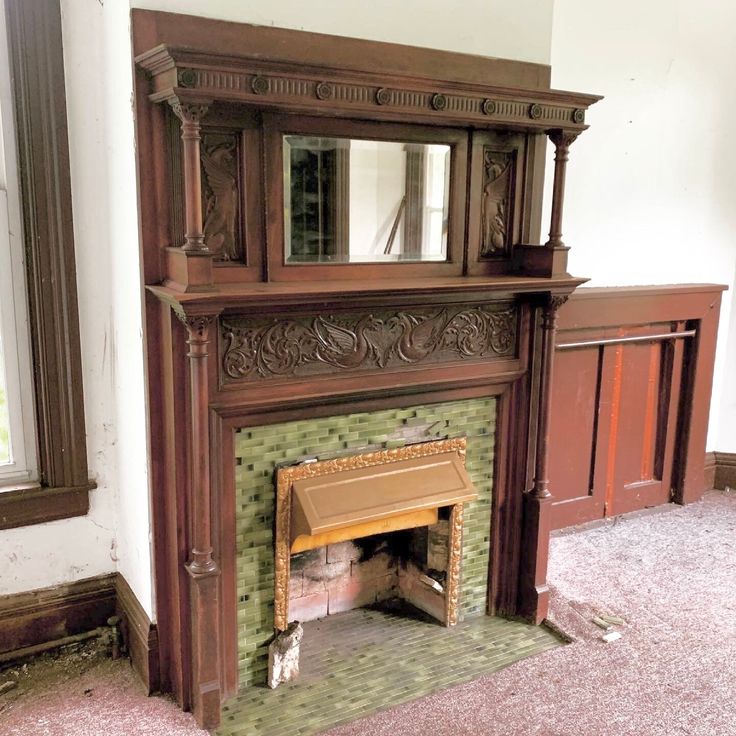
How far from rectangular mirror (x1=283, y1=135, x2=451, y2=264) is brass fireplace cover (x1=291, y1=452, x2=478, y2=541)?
0.62 metres

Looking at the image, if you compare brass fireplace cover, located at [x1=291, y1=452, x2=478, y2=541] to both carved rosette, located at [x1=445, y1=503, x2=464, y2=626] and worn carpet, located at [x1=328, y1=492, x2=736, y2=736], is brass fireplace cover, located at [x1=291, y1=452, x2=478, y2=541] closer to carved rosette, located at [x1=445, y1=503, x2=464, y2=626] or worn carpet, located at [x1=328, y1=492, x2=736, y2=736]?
carved rosette, located at [x1=445, y1=503, x2=464, y2=626]

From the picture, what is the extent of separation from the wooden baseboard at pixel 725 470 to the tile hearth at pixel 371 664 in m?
1.66

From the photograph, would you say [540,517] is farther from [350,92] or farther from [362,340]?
[350,92]

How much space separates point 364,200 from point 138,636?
1.42 m

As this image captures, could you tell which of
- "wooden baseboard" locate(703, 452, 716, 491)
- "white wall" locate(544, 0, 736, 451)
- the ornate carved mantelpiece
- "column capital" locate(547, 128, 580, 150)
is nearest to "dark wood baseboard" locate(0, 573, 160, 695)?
the ornate carved mantelpiece

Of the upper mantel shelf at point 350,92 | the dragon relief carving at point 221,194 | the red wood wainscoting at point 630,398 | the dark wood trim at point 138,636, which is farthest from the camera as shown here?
the red wood wainscoting at point 630,398

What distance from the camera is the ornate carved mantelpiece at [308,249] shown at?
6.04 feet

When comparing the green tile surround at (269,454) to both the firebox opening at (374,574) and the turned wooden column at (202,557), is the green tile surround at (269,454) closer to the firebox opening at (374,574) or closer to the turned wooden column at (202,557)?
the turned wooden column at (202,557)

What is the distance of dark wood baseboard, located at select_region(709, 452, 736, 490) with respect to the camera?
3689 millimetres

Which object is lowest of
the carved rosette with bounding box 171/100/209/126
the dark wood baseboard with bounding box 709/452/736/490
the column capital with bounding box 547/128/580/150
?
the dark wood baseboard with bounding box 709/452/736/490

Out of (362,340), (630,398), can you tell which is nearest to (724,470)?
(630,398)

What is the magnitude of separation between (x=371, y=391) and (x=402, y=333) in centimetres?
19

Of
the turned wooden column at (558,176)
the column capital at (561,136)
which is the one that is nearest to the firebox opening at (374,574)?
the turned wooden column at (558,176)

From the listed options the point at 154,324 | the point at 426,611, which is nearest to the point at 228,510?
the point at 154,324
